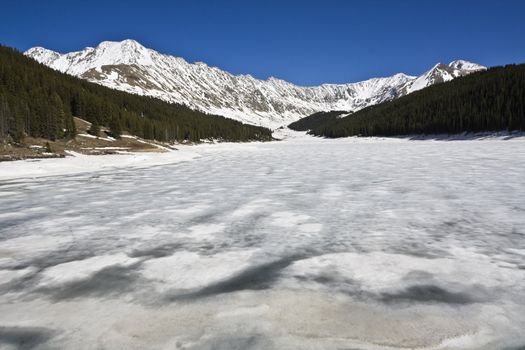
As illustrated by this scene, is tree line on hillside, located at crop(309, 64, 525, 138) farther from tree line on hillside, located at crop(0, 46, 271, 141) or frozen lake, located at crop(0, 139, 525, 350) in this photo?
frozen lake, located at crop(0, 139, 525, 350)

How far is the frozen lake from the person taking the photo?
3449mm

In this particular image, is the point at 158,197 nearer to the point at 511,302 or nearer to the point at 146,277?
the point at 146,277

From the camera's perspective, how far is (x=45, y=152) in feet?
137

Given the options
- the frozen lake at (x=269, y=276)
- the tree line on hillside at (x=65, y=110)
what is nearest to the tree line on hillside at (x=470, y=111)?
the tree line on hillside at (x=65, y=110)

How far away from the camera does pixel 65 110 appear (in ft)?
209

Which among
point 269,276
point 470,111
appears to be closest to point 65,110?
point 269,276

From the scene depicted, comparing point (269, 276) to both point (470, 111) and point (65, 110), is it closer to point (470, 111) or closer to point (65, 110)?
point (65, 110)

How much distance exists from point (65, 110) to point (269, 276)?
69.4 meters

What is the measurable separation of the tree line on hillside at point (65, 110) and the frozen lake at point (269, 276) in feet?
161

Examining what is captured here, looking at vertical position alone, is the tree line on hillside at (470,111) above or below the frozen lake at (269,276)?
above

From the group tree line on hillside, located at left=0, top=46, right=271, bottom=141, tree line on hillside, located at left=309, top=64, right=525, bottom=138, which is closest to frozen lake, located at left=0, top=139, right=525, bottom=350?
tree line on hillside, located at left=0, top=46, right=271, bottom=141

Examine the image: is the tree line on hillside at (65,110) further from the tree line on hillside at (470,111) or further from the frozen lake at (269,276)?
the tree line on hillside at (470,111)

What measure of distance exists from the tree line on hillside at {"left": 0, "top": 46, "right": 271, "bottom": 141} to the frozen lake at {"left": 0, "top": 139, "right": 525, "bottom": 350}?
4916 centimetres

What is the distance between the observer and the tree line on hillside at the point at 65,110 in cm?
5394
